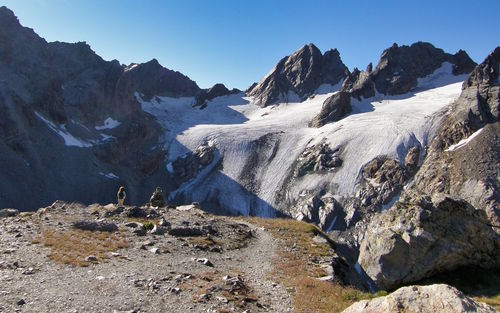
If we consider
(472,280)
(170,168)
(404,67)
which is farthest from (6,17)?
(472,280)

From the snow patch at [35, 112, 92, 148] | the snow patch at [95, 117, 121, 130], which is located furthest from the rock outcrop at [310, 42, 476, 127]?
the snow patch at [35, 112, 92, 148]

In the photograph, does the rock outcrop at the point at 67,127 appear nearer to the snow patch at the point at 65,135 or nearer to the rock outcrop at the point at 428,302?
the snow patch at the point at 65,135

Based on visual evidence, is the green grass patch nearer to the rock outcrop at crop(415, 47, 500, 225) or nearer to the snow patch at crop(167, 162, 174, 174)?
the rock outcrop at crop(415, 47, 500, 225)

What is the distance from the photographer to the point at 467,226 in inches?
891

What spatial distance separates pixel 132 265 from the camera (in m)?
23.4

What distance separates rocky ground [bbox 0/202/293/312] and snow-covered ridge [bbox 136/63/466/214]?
84.2 meters

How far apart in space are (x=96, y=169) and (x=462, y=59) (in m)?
158

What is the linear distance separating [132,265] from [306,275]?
30.9ft

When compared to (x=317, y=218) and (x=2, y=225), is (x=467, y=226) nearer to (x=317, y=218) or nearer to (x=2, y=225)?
(x=2, y=225)

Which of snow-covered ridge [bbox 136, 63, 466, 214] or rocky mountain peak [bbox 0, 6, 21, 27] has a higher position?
rocky mountain peak [bbox 0, 6, 21, 27]

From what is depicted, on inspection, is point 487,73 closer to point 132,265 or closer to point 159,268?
point 159,268

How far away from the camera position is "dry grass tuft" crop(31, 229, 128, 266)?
23.7 meters

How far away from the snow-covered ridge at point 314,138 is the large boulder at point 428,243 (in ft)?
301

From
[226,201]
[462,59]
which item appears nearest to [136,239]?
[226,201]
